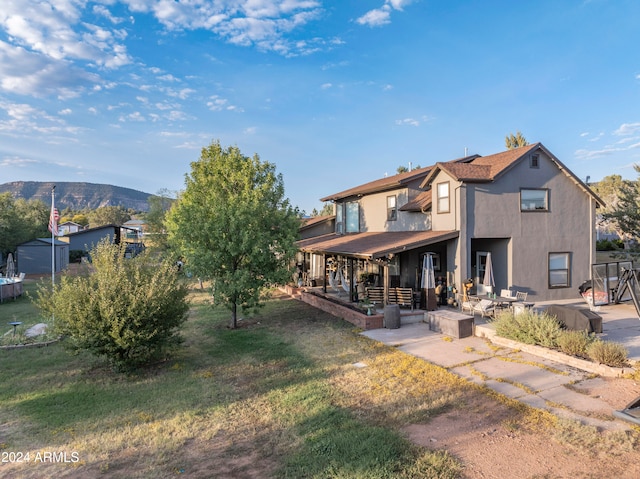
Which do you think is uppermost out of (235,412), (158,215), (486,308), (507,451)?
(158,215)

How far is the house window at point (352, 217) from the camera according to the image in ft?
75.6

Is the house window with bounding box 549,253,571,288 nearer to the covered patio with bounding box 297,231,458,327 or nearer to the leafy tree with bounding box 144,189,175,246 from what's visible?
the covered patio with bounding box 297,231,458,327

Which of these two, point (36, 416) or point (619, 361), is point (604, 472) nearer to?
point (619, 361)

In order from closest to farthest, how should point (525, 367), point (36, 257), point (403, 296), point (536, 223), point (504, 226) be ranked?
point (525, 367), point (403, 296), point (504, 226), point (536, 223), point (36, 257)

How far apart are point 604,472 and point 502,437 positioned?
1.25 meters

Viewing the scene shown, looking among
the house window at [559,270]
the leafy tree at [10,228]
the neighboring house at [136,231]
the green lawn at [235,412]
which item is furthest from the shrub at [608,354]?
the leafy tree at [10,228]

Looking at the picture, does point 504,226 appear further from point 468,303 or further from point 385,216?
point 385,216

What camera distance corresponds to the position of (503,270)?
53.7 ft

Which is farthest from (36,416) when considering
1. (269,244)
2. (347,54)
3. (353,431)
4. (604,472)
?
(347,54)

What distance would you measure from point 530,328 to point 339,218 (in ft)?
53.4

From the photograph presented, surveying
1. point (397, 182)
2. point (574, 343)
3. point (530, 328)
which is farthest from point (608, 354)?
point (397, 182)

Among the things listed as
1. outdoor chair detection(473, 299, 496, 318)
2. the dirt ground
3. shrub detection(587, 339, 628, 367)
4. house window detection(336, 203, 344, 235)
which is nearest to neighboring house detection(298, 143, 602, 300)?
outdoor chair detection(473, 299, 496, 318)

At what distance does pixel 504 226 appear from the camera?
15.9m

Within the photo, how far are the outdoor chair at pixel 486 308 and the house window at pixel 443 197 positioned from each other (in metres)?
4.29
